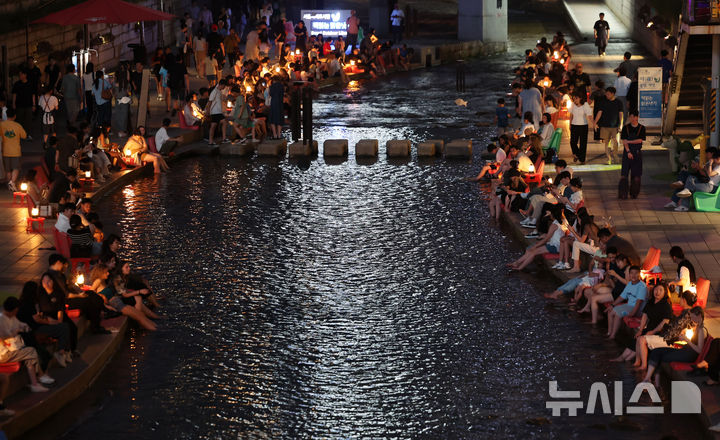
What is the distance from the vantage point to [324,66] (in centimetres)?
4075

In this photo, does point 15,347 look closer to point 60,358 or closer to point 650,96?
point 60,358

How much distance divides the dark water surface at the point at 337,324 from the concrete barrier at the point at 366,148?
2.30m

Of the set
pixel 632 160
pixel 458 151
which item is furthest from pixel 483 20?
pixel 632 160

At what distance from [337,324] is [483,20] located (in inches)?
1463

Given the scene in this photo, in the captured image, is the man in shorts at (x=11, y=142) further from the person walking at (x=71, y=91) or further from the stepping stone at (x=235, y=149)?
the stepping stone at (x=235, y=149)

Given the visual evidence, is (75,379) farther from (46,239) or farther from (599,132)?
(599,132)

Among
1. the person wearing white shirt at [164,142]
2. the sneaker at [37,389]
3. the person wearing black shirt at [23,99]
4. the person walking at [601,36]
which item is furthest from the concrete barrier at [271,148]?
the person walking at [601,36]

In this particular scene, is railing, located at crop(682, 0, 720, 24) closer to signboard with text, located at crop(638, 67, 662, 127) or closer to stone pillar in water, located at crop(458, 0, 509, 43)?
signboard with text, located at crop(638, 67, 662, 127)

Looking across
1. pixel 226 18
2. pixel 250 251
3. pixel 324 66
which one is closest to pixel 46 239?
pixel 250 251

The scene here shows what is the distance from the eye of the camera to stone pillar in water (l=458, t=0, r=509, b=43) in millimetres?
50344

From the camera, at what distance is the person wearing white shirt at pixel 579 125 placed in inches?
947

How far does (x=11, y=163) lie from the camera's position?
2245 centimetres

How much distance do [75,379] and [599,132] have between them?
15.7 m

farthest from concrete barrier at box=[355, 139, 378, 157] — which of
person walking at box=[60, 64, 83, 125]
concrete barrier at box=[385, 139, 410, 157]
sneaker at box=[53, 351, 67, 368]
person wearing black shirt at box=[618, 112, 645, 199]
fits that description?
sneaker at box=[53, 351, 67, 368]
